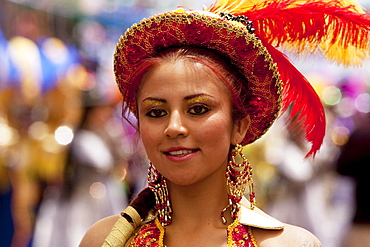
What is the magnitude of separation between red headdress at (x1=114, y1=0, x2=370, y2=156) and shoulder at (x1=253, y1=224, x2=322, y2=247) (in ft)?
1.28

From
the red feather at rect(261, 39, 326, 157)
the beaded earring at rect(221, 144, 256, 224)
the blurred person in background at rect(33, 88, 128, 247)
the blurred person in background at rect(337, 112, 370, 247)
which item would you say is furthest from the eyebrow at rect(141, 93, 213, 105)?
the blurred person in background at rect(337, 112, 370, 247)

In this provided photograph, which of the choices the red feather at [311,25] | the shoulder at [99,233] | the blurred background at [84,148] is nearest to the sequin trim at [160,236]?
the shoulder at [99,233]

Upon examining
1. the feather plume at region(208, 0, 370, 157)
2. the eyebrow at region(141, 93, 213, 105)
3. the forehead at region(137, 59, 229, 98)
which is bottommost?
the eyebrow at region(141, 93, 213, 105)

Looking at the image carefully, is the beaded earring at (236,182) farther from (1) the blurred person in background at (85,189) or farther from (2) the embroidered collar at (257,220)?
(1) the blurred person in background at (85,189)

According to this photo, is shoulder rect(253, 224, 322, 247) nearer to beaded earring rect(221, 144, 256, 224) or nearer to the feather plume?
beaded earring rect(221, 144, 256, 224)

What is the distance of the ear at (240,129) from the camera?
2.10 meters

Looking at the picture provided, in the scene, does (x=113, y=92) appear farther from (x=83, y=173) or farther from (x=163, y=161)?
(x=163, y=161)

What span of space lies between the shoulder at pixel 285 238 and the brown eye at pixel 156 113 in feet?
1.74

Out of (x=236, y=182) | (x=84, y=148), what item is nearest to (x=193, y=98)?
(x=236, y=182)

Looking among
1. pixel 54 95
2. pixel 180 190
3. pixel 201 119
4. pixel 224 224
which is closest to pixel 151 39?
pixel 201 119

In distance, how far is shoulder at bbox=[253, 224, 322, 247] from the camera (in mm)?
1986

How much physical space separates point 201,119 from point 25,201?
3.31 meters

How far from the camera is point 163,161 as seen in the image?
198cm

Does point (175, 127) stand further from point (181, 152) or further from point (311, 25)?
point (311, 25)
